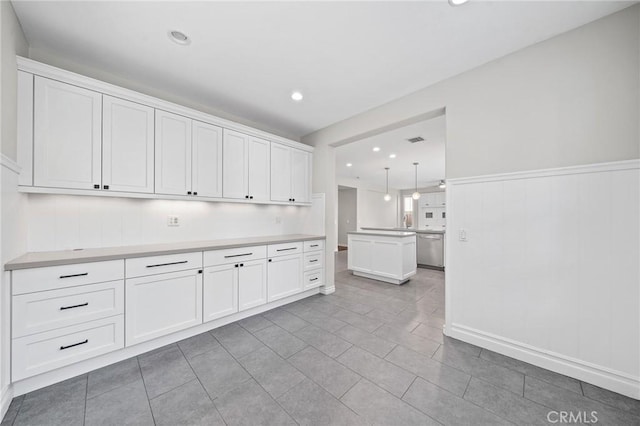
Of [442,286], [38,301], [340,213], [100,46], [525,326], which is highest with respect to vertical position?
[100,46]

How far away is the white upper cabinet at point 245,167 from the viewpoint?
298cm

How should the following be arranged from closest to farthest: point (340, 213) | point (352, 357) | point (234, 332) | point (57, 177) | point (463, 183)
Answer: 1. point (57, 177)
2. point (352, 357)
3. point (463, 183)
4. point (234, 332)
5. point (340, 213)

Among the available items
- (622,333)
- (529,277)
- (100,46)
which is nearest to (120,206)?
(100,46)

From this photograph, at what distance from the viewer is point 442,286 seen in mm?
4164

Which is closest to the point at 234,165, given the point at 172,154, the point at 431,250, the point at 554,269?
the point at 172,154

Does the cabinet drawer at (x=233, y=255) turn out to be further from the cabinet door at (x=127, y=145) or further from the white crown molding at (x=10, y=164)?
the white crown molding at (x=10, y=164)

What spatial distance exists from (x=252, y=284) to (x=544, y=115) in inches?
131

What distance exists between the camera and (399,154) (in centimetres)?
548

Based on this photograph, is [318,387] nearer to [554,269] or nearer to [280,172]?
[554,269]

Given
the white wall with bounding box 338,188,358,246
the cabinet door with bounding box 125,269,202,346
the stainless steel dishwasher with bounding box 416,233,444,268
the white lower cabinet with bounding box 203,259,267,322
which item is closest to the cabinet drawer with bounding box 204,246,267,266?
the white lower cabinet with bounding box 203,259,267,322

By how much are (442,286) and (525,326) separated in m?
2.19

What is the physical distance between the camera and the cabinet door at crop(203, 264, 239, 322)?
2.48 meters

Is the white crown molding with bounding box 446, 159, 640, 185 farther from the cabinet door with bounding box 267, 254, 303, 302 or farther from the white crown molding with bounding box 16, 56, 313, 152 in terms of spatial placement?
the white crown molding with bounding box 16, 56, 313, 152

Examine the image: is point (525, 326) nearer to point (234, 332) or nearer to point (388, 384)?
point (388, 384)
